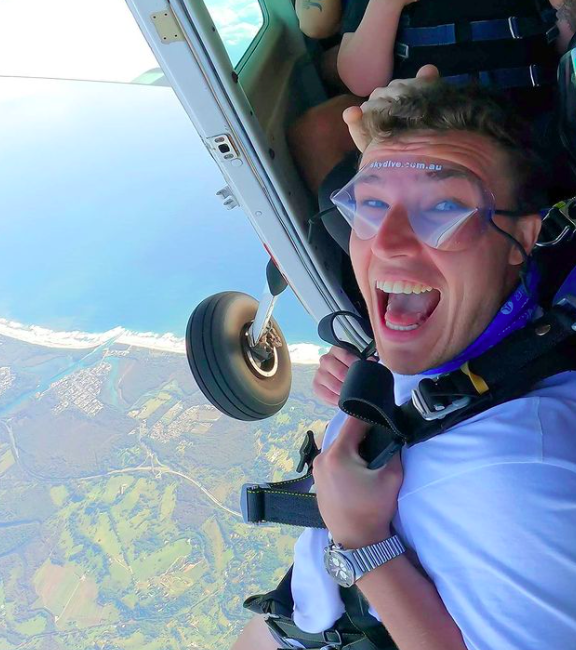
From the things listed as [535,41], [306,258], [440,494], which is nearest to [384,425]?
[440,494]

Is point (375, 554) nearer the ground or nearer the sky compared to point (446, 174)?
nearer the ground

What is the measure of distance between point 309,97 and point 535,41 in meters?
0.80

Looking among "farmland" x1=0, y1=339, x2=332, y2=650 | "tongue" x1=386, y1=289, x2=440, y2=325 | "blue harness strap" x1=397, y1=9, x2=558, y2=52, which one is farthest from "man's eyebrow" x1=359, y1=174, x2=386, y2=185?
"farmland" x1=0, y1=339, x2=332, y2=650

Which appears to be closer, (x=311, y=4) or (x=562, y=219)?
(x=562, y=219)

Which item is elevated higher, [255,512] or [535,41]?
[535,41]

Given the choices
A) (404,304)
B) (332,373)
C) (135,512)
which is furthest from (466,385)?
(135,512)

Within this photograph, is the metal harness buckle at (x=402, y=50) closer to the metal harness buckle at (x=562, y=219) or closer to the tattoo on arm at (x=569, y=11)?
the tattoo on arm at (x=569, y=11)

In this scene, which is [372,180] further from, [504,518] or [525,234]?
[504,518]

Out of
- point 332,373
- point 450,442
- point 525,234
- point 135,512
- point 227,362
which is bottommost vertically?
point 135,512

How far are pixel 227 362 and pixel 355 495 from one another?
1.55m

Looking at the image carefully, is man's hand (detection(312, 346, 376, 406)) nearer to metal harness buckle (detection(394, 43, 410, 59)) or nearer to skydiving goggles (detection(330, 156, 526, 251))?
skydiving goggles (detection(330, 156, 526, 251))

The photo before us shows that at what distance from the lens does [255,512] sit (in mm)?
1187

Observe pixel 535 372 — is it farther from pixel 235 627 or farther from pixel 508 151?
pixel 235 627

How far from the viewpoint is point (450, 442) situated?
82 centimetres
